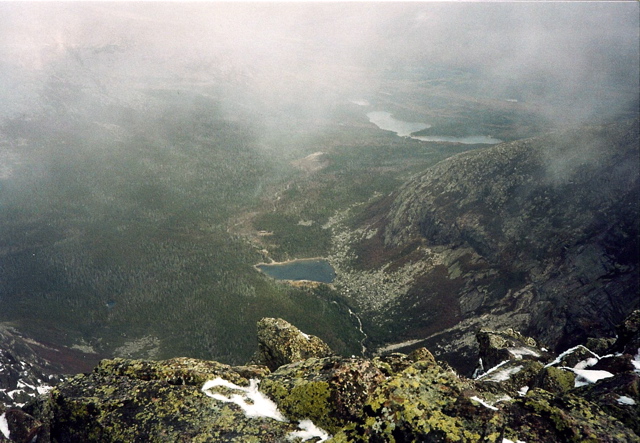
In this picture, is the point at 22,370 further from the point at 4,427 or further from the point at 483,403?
the point at 483,403

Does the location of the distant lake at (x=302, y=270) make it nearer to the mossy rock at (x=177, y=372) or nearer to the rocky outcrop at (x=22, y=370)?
the rocky outcrop at (x=22, y=370)

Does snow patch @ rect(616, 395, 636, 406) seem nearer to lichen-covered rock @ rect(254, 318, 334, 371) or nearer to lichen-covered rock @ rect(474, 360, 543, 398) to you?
lichen-covered rock @ rect(474, 360, 543, 398)

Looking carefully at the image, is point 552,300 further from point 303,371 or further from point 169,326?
point 169,326

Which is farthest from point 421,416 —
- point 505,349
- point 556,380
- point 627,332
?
point 505,349

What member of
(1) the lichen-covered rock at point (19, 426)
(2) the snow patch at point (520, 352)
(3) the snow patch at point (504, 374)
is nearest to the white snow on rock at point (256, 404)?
(1) the lichen-covered rock at point (19, 426)

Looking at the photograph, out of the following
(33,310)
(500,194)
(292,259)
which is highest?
(500,194)

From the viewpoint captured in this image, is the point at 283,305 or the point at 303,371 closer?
the point at 303,371

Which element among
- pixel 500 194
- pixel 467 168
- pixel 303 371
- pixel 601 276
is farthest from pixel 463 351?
pixel 303 371
